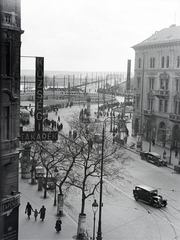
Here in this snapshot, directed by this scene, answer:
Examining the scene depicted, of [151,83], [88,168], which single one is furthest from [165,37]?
[88,168]

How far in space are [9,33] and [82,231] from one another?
32.5 feet

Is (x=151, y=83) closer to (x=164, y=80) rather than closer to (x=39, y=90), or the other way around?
(x=164, y=80)

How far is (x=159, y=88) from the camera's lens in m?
48.0

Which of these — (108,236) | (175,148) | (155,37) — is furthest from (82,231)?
(155,37)

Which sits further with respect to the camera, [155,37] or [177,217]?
[155,37]

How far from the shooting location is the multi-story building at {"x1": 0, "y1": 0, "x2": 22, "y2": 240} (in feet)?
48.5

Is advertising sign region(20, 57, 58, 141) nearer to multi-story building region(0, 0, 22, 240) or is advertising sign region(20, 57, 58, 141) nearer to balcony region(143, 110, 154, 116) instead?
multi-story building region(0, 0, 22, 240)

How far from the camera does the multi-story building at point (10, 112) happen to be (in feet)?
48.5

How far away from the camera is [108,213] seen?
21.6 metres

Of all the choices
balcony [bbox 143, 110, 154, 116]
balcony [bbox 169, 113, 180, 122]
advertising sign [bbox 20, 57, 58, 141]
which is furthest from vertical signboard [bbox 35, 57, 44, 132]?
balcony [bbox 143, 110, 154, 116]

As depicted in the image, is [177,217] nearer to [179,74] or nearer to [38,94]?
[38,94]

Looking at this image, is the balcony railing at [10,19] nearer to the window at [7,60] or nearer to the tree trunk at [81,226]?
the window at [7,60]

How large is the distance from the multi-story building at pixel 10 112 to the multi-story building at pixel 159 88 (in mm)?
27371

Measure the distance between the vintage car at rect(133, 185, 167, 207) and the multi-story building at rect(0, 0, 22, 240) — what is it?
10.2 meters
